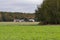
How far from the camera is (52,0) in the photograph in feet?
200

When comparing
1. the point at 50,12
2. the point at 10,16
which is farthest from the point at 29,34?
the point at 10,16

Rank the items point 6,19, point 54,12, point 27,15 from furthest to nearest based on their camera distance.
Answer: point 27,15 → point 6,19 → point 54,12

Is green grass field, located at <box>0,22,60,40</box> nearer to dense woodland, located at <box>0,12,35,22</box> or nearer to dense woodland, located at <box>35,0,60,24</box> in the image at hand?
dense woodland, located at <box>35,0,60,24</box>

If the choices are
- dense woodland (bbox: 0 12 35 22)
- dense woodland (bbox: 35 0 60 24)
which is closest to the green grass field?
dense woodland (bbox: 35 0 60 24)

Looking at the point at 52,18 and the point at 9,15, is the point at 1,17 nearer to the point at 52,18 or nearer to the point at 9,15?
the point at 9,15

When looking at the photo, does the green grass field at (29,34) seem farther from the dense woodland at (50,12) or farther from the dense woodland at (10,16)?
the dense woodland at (10,16)

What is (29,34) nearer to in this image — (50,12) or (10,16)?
(50,12)

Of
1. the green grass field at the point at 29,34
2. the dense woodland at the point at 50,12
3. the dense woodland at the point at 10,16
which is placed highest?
the green grass field at the point at 29,34

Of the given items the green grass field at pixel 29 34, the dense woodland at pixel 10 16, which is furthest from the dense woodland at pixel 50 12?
the dense woodland at pixel 10 16

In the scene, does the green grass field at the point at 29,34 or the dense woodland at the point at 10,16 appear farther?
the dense woodland at the point at 10,16

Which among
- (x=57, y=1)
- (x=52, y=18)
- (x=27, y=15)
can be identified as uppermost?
(x=57, y=1)

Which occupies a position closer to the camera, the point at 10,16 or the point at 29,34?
the point at 29,34

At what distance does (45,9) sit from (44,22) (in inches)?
138

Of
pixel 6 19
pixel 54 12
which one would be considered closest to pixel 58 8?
pixel 54 12
